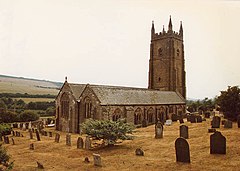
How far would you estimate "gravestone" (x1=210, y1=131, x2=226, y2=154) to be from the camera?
16.0 m

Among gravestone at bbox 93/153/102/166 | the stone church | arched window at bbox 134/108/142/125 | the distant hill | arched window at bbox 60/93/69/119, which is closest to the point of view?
gravestone at bbox 93/153/102/166

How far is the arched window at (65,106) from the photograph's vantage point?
128ft

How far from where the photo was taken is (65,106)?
39.6 metres

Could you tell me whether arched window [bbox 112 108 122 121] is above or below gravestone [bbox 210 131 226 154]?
above

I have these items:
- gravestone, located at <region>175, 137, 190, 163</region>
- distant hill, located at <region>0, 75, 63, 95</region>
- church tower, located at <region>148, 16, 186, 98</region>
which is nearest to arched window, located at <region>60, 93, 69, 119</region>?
church tower, located at <region>148, 16, 186, 98</region>

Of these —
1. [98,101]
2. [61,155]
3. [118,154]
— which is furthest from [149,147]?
[98,101]

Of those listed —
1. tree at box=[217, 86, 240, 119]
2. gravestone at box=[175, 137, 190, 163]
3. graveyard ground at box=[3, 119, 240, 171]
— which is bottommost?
graveyard ground at box=[3, 119, 240, 171]

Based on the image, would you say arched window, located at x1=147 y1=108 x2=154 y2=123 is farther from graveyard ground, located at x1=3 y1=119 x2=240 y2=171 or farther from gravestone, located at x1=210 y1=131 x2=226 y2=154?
gravestone, located at x1=210 y1=131 x2=226 y2=154

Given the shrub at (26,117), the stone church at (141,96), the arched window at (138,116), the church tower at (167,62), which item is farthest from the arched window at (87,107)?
the shrub at (26,117)

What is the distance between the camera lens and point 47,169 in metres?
15.8

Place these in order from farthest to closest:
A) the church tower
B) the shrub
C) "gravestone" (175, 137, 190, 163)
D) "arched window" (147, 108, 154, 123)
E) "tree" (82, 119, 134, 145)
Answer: the shrub
the church tower
"arched window" (147, 108, 154, 123)
"tree" (82, 119, 134, 145)
"gravestone" (175, 137, 190, 163)

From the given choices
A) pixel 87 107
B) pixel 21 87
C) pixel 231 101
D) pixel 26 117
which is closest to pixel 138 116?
pixel 87 107

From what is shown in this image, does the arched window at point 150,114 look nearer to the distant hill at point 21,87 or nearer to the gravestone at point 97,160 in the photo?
the gravestone at point 97,160

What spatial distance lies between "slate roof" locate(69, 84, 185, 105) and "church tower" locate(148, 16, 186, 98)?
151 inches
